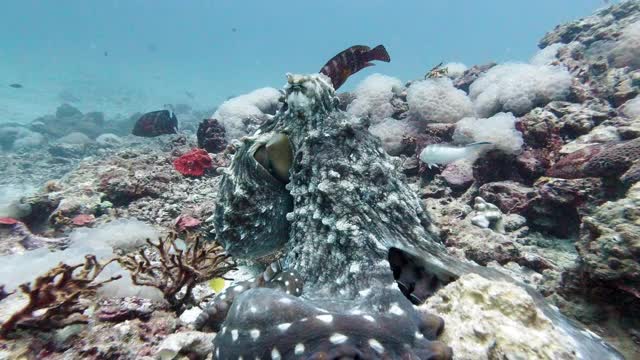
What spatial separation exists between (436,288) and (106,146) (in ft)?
76.0

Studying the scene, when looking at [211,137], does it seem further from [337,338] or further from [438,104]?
[337,338]

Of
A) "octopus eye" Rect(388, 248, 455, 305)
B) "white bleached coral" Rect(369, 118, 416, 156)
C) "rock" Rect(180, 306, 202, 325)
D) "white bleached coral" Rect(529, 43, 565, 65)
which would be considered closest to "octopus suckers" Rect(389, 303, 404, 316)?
"octopus eye" Rect(388, 248, 455, 305)

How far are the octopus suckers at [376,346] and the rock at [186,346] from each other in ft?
4.60

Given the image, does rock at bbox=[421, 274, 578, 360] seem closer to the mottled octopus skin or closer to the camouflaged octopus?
the camouflaged octopus

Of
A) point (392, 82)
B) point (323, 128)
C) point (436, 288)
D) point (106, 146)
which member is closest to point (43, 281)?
point (323, 128)

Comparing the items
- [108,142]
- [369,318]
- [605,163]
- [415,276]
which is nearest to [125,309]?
[369,318]

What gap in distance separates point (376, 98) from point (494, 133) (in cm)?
426

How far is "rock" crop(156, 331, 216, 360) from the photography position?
7.89ft

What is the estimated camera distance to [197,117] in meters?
37.2

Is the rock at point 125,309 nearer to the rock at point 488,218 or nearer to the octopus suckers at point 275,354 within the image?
the octopus suckers at point 275,354

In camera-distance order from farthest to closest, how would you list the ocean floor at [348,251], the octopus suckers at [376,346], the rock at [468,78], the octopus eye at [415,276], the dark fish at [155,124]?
1. the dark fish at [155,124]
2. the rock at [468,78]
3. the octopus eye at [415,276]
4. the ocean floor at [348,251]
5. the octopus suckers at [376,346]

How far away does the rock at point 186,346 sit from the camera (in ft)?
7.89

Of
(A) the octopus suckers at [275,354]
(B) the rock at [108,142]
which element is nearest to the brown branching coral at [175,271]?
(A) the octopus suckers at [275,354]

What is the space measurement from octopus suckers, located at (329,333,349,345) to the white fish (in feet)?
14.4
